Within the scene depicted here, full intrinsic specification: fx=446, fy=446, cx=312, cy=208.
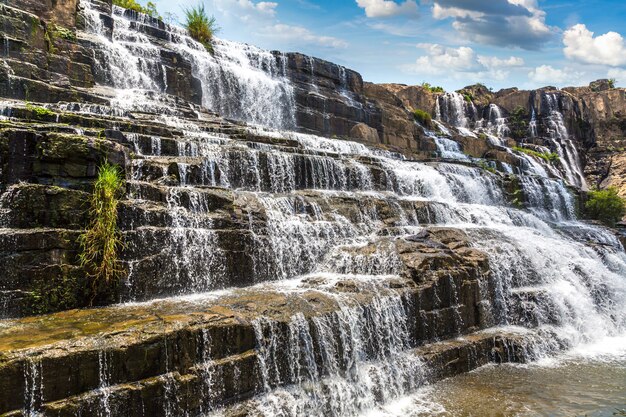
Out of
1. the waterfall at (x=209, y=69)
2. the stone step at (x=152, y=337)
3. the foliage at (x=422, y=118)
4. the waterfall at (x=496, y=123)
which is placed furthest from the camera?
the waterfall at (x=496, y=123)

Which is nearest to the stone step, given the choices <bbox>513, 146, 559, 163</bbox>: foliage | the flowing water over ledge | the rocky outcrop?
the rocky outcrop

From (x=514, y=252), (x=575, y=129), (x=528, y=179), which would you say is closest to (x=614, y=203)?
(x=528, y=179)

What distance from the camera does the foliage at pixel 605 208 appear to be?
2241 centimetres

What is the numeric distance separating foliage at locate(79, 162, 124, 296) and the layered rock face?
0.17 m

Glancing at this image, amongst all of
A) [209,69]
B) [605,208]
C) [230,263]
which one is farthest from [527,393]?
[209,69]

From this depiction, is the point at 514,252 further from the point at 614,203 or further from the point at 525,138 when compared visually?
the point at 525,138

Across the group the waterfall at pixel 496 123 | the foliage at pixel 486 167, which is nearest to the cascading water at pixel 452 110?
the waterfall at pixel 496 123

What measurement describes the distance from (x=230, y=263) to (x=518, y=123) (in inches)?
1364

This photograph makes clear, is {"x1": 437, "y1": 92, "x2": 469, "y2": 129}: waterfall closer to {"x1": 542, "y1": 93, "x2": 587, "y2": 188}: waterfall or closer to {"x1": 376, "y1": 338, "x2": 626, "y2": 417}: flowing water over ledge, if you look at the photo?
{"x1": 542, "y1": 93, "x2": 587, "y2": 188}: waterfall

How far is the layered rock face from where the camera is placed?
6.37 metres

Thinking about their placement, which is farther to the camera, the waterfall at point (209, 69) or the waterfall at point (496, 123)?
the waterfall at point (496, 123)

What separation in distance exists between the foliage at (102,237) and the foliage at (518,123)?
35089 millimetres

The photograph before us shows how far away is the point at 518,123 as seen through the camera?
3738 centimetres

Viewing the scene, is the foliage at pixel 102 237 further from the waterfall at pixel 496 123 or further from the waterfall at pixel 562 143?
the waterfall at pixel 496 123
